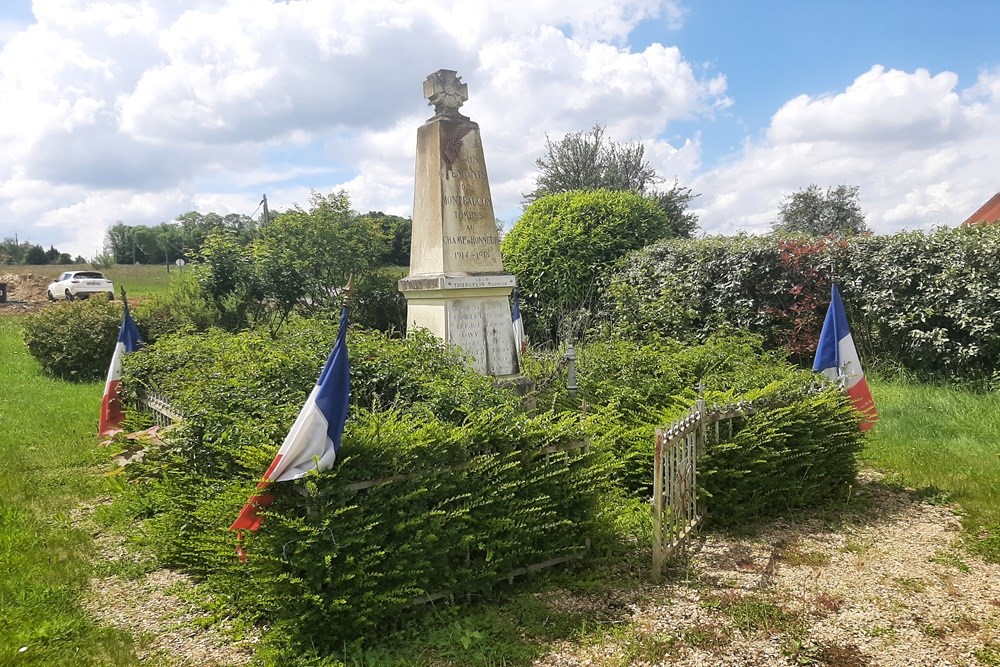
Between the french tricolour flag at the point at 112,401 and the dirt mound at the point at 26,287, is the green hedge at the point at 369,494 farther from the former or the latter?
the dirt mound at the point at 26,287

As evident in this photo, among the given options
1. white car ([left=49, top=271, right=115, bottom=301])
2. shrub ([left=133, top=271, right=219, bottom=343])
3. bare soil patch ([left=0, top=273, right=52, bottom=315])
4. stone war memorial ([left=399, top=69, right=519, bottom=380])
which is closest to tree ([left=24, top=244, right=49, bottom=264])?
bare soil patch ([left=0, top=273, right=52, bottom=315])

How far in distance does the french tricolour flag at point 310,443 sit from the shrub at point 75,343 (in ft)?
35.7

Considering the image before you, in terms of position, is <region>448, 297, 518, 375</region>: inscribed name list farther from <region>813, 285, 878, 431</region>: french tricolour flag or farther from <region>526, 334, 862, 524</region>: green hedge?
<region>813, 285, 878, 431</region>: french tricolour flag

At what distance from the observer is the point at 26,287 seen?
2975 cm

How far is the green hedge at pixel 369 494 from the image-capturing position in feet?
11.7

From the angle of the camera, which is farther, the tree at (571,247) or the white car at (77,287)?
the white car at (77,287)

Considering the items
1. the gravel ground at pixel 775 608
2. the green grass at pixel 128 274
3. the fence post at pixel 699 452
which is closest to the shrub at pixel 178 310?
the gravel ground at pixel 775 608

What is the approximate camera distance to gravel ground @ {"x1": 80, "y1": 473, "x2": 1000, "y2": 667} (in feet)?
11.7

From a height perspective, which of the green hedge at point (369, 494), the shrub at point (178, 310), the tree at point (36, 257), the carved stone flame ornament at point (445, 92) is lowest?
the green hedge at point (369, 494)

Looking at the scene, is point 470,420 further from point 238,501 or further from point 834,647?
point 834,647

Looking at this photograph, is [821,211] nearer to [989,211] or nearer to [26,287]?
[989,211]

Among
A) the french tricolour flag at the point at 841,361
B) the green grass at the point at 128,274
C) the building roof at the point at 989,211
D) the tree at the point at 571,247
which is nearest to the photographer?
the french tricolour flag at the point at 841,361

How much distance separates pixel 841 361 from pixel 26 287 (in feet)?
108

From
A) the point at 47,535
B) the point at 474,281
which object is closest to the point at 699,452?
the point at 474,281
